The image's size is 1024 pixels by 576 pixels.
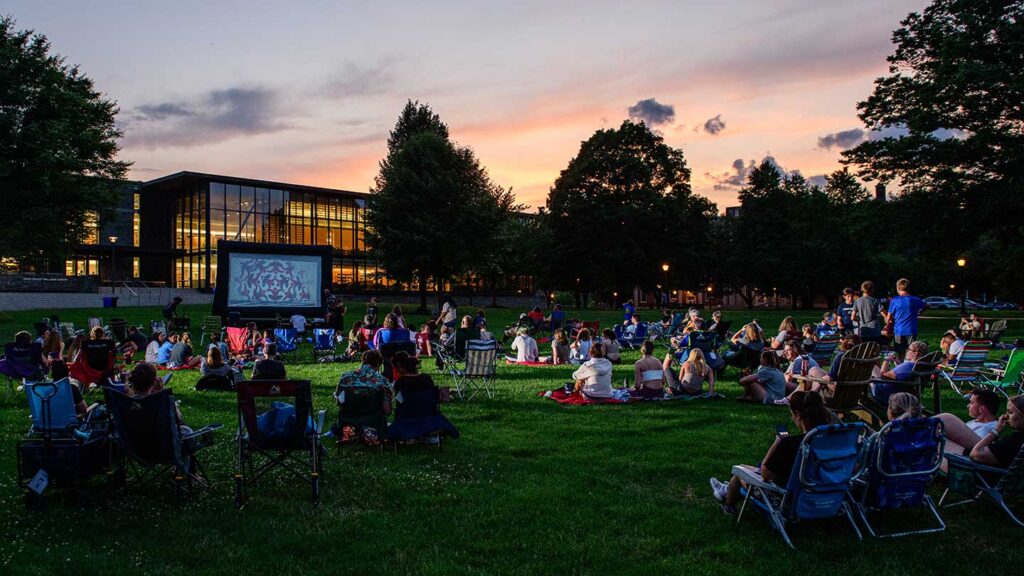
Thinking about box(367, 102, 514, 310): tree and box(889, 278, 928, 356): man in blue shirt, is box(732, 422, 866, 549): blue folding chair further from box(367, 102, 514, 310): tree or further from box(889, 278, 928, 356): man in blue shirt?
box(367, 102, 514, 310): tree

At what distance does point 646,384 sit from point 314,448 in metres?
6.58

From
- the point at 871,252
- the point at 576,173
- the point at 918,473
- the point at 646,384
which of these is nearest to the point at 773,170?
the point at 871,252

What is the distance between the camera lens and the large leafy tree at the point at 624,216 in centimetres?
4619

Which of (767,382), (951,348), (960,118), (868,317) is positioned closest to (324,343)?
(767,382)

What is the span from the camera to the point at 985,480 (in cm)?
538

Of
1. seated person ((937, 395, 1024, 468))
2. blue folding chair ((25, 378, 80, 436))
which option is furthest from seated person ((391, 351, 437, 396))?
seated person ((937, 395, 1024, 468))

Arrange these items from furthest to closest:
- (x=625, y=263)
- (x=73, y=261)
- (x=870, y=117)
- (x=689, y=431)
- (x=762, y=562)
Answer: (x=73, y=261) < (x=625, y=263) < (x=870, y=117) < (x=689, y=431) < (x=762, y=562)

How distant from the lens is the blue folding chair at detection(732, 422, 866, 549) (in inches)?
187

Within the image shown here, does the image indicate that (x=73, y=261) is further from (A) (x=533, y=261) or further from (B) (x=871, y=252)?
(B) (x=871, y=252)

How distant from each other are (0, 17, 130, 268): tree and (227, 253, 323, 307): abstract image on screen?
335 inches

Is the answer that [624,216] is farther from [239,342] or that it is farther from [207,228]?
[239,342]

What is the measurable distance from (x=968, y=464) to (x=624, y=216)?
41.1m

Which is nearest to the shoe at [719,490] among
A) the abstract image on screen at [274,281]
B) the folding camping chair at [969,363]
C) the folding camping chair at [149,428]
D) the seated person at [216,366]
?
the folding camping chair at [149,428]

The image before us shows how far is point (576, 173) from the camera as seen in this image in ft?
158
